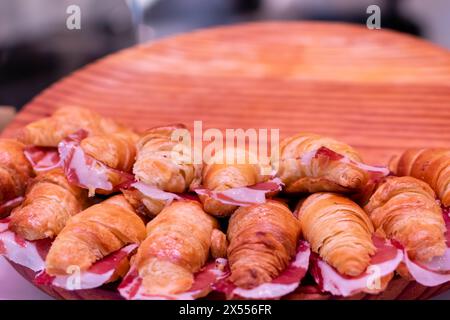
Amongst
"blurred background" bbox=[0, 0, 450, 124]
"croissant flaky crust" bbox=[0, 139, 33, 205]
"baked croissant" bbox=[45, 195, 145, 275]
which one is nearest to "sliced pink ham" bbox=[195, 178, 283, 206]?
"baked croissant" bbox=[45, 195, 145, 275]

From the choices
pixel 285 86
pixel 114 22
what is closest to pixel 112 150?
pixel 285 86

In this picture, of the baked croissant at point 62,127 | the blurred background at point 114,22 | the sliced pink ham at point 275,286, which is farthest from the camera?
the blurred background at point 114,22

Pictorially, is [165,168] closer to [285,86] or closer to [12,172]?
[12,172]

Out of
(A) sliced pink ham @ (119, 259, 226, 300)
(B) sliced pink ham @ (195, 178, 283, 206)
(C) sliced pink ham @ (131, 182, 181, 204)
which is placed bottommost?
(A) sliced pink ham @ (119, 259, 226, 300)

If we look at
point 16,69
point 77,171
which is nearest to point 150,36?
point 16,69

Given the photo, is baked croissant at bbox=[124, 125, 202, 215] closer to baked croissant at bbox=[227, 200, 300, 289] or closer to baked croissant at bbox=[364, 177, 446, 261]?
baked croissant at bbox=[227, 200, 300, 289]

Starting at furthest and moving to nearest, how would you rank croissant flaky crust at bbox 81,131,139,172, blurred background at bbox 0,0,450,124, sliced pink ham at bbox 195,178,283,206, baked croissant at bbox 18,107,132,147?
1. blurred background at bbox 0,0,450,124
2. baked croissant at bbox 18,107,132,147
3. croissant flaky crust at bbox 81,131,139,172
4. sliced pink ham at bbox 195,178,283,206

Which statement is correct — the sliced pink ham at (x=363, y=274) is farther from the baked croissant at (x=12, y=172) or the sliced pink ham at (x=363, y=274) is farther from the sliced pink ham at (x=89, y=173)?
the baked croissant at (x=12, y=172)

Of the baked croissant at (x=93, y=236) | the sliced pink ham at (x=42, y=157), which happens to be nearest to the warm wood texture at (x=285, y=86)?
the sliced pink ham at (x=42, y=157)

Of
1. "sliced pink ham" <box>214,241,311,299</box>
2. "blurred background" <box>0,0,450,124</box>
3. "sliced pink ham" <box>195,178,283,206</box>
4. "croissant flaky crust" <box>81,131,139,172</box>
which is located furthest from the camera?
"blurred background" <box>0,0,450,124</box>
